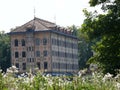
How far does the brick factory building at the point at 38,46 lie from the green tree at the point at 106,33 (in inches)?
2162

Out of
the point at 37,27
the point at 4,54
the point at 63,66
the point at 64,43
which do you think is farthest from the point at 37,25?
the point at 4,54

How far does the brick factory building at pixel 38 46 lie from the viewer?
3322 inches

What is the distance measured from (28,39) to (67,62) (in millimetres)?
13049

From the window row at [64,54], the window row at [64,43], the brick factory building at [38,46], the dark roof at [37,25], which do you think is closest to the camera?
the brick factory building at [38,46]

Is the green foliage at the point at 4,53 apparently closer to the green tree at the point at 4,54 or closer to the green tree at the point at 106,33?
the green tree at the point at 4,54

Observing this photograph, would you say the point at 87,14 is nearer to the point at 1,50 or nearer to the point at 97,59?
the point at 97,59

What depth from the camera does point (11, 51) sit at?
289 ft

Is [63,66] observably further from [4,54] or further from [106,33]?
[106,33]

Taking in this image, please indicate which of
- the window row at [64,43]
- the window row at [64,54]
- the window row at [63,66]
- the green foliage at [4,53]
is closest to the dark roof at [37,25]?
the window row at [64,43]

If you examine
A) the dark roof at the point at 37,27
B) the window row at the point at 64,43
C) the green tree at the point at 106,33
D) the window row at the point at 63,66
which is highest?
the dark roof at the point at 37,27

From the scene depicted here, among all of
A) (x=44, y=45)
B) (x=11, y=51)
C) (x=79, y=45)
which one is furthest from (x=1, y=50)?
(x=79, y=45)

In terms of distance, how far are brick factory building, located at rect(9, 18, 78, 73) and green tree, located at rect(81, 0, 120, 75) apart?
5490 cm

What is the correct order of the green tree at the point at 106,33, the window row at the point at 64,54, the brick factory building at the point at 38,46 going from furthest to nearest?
1. the window row at the point at 64,54
2. the brick factory building at the point at 38,46
3. the green tree at the point at 106,33

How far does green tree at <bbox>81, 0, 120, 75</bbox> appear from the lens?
26428 mm
